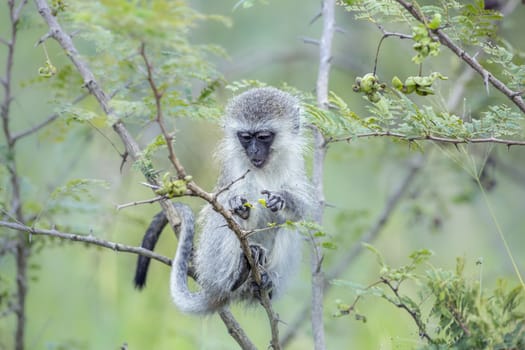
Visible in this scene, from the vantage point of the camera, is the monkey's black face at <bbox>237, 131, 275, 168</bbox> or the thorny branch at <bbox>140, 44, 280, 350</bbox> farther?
the monkey's black face at <bbox>237, 131, 275, 168</bbox>

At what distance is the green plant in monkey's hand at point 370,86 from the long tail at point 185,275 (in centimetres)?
169

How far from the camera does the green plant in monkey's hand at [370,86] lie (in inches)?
126

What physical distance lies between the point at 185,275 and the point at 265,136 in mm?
1117

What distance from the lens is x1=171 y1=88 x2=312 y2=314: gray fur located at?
15.9 ft

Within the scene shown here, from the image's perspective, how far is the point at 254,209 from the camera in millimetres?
4805

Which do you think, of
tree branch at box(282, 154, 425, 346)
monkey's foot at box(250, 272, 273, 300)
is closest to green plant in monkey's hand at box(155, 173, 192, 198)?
monkey's foot at box(250, 272, 273, 300)

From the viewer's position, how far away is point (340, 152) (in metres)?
6.98

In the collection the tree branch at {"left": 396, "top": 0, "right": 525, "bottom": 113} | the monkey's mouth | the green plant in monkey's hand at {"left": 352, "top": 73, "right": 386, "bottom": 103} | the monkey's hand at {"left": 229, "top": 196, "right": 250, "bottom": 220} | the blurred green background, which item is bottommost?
the blurred green background

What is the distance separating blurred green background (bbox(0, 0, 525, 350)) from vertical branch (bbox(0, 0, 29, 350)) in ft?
0.42

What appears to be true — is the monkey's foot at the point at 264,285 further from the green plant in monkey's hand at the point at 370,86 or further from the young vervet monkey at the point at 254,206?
the green plant in monkey's hand at the point at 370,86

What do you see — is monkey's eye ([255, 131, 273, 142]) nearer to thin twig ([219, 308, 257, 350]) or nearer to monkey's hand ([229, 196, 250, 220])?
monkey's hand ([229, 196, 250, 220])

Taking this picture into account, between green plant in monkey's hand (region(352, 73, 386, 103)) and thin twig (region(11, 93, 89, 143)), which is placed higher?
green plant in monkey's hand (region(352, 73, 386, 103))

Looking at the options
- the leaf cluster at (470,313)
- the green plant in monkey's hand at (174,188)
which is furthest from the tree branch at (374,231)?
the green plant in monkey's hand at (174,188)

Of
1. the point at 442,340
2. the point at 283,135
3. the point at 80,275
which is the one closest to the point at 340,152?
the point at 283,135
